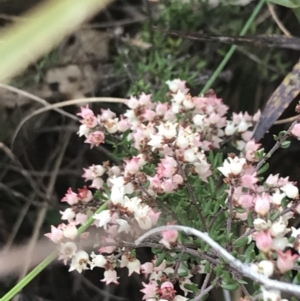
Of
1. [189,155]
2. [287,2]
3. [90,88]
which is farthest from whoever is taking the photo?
[90,88]

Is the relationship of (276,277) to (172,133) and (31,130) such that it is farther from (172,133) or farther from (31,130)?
(31,130)

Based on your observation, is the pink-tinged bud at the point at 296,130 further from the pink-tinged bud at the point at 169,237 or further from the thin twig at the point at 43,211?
the thin twig at the point at 43,211

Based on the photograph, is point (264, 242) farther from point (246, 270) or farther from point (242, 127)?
point (242, 127)

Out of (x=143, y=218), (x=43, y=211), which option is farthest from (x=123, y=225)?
(x=43, y=211)

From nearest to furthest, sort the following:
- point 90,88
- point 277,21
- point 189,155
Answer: point 189,155, point 277,21, point 90,88

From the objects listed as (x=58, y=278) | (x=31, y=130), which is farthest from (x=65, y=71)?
(x=58, y=278)

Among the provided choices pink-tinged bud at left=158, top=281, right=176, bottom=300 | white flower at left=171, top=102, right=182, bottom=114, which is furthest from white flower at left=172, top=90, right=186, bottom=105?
pink-tinged bud at left=158, top=281, right=176, bottom=300

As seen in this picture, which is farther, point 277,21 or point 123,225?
point 277,21

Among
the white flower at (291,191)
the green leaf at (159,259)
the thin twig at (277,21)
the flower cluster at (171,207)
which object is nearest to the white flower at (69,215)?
the flower cluster at (171,207)

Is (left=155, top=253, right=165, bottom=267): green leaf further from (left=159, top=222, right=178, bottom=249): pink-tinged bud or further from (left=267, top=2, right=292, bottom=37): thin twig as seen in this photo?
(left=267, top=2, right=292, bottom=37): thin twig
